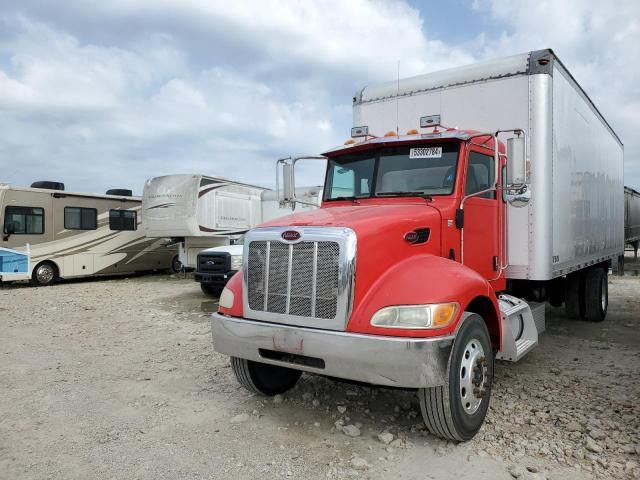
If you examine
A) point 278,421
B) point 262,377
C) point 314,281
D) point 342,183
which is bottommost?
point 278,421

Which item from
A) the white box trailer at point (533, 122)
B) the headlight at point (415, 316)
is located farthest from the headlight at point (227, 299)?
the white box trailer at point (533, 122)

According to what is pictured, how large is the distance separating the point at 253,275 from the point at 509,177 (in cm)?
235

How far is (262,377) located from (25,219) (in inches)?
529

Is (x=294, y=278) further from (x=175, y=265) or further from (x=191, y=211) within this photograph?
(x=175, y=265)

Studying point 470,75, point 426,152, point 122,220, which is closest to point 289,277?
point 426,152

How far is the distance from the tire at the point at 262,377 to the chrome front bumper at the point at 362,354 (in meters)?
0.71

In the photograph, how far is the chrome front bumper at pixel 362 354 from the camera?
335cm

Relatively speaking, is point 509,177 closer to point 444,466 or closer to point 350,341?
point 350,341

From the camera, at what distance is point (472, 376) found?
12.6 feet

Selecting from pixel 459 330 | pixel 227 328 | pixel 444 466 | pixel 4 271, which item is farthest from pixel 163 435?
pixel 4 271

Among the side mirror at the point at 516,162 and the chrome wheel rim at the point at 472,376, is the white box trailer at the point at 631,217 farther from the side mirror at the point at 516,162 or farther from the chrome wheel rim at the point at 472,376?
the chrome wheel rim at the point at 472,376

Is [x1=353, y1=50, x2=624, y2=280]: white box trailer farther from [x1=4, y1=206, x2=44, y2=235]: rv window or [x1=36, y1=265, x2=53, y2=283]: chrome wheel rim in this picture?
[x1=36, y1=265, x2=53, y2=283]: chrome wheel rim

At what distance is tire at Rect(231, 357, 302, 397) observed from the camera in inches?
178

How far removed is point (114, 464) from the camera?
137 inches
